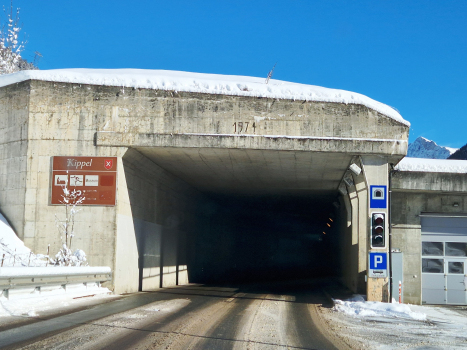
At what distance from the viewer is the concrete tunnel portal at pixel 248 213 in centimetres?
2006

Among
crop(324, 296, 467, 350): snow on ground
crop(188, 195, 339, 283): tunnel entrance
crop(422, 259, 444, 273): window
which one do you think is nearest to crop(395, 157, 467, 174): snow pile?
crop(422, 259, 444, 273): window

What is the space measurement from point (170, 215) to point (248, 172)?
5463 mm

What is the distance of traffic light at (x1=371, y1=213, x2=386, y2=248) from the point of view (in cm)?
1691

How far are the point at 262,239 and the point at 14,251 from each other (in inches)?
1395

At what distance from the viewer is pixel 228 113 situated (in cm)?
1808

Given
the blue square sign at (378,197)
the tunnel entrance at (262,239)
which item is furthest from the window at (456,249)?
Result: the tunnel entrance at (262,239)

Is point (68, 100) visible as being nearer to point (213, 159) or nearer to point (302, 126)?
point (213, 159)

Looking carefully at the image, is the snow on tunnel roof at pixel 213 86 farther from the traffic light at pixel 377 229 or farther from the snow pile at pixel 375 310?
the snow pile at pixel 375 310

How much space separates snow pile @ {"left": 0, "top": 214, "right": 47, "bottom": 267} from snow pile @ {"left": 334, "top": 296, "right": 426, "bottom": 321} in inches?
398

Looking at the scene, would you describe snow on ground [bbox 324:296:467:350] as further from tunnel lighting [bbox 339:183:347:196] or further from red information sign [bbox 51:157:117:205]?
tunnel lighting [bbox 339:183:347:196]

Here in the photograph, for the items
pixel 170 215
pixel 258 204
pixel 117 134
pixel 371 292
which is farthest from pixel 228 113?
pixel 258 204

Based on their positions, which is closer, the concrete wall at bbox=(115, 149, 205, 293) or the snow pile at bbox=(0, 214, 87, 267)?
the snow pile at bbox=(0, 214, 87, 267)

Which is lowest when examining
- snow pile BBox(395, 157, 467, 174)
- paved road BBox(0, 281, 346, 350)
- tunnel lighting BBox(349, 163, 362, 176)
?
paved road BBox(0, 281, 346, 350)

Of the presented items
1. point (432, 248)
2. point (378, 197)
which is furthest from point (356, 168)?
point (432, 248)
